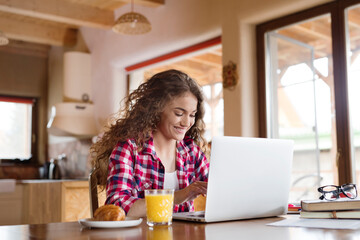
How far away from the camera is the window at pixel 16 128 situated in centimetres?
574

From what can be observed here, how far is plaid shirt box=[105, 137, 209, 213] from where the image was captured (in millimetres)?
1590

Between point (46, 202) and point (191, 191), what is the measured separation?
116 inches

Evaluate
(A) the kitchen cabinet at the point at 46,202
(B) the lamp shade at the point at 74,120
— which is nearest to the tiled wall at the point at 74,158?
(B) the lamp shade at the point at 74,120

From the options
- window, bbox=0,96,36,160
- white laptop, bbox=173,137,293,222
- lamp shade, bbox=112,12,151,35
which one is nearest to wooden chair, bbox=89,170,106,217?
white laptop, bbox=173,137,293,222

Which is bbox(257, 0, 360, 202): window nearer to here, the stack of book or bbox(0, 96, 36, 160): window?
the stack of book

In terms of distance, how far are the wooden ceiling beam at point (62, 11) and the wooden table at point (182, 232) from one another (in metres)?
3.55

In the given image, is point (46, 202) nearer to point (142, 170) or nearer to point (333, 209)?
point (142, 170)

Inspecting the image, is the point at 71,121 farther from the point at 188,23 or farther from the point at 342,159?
the point at 342,159

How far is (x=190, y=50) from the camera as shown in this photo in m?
4.07

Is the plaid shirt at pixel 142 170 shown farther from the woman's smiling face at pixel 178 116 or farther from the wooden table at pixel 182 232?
the wooden table at pixel 182 232

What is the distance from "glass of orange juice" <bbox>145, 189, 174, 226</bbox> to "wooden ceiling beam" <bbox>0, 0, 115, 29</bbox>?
3.63 meters

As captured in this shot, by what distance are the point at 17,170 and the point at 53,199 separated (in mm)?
1734

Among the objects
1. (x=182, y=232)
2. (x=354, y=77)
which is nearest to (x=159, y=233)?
(x=182, y=232)

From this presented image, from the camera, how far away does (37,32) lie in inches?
216
